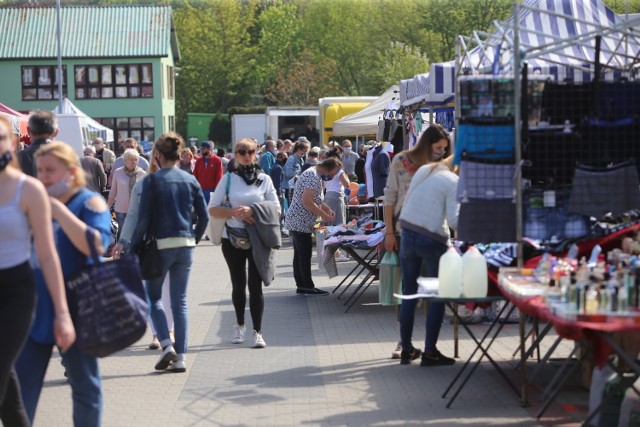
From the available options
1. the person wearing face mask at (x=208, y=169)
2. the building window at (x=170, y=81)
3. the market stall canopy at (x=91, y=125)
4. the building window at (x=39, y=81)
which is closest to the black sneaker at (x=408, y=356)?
Result: the person wearing face mask at (x=208, y=169)

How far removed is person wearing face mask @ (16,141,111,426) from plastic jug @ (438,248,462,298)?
2.41 m

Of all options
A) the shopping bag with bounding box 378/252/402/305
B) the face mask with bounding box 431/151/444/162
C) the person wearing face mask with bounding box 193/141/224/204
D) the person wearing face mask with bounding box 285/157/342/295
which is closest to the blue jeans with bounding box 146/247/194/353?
the face mask with bounding box 431/151/444/162

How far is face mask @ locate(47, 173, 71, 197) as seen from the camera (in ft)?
20.2

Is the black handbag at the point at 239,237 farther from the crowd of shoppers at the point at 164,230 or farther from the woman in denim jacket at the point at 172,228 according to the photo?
the woman in denim jacket at the point at 172,228

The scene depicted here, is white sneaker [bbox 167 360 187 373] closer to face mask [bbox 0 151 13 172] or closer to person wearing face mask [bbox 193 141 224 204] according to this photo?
face mask [bbox 0 151 13 172]

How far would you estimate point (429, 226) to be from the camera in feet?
29.1

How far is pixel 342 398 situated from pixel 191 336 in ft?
11.0

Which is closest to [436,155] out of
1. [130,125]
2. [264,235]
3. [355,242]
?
[264,235]

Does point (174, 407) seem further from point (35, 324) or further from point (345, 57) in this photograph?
point (345, 57)

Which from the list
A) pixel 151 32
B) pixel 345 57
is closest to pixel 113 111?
pixel 151 32

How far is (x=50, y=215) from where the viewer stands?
5535 millimetres

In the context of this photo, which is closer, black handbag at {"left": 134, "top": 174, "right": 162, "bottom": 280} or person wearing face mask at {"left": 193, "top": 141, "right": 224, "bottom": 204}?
black handbag at {"left": 134, "top": 174, "right": 162, "bottom": 280}

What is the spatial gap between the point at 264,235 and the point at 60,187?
4.13 m

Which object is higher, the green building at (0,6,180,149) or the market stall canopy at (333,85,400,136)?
the green building at (0,6,180,149)
